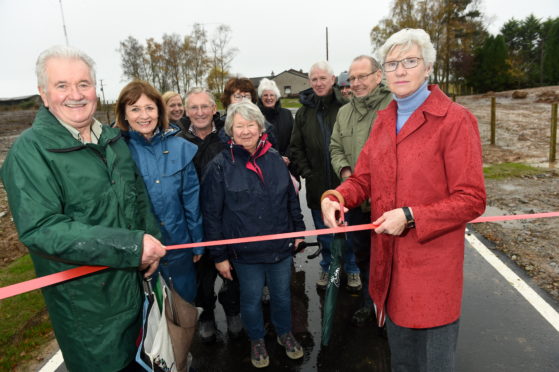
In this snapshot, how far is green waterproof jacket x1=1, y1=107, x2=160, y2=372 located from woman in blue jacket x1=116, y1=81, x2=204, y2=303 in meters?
0.61

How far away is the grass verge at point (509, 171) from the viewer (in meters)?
8.79

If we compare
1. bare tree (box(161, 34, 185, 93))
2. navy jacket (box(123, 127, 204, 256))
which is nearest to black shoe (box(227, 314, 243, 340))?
navy jacket (box(123, 127, 204, 256))

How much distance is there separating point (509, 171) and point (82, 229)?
9.78m

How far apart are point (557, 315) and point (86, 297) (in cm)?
406

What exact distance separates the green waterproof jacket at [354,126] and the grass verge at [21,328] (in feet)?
11.2

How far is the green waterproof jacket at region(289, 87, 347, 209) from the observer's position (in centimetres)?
433

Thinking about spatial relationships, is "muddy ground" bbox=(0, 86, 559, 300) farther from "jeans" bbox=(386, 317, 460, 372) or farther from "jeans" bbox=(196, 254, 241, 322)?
"jeans" bbox=(196, 254, 241, 322)

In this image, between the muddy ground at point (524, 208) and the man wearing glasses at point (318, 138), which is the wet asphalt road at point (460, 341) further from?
the man wearing glasses at point (318, 138)

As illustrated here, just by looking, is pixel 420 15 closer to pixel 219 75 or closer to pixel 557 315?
pixel 219 75

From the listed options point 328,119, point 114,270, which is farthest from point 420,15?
point 114,270

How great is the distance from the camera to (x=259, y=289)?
3289mm

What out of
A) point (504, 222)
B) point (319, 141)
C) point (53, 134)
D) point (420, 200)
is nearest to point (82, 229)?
point (53, 134)

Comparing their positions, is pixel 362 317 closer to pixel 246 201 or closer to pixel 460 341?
pixel 460 341

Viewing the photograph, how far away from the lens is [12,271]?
203 inches
